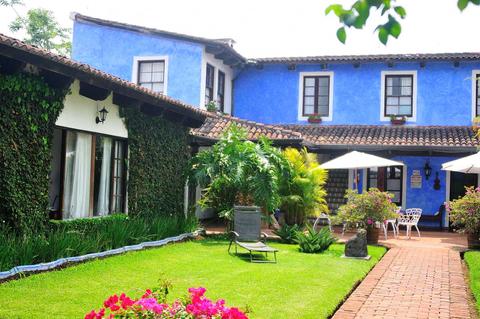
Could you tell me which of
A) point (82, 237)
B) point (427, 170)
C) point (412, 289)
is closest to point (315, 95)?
point (427, 170)

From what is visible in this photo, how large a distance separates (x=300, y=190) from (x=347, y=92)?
6.54m

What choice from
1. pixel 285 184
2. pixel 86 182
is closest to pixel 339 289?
pixel 86 182

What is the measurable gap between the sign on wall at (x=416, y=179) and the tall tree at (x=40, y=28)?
2525 cm

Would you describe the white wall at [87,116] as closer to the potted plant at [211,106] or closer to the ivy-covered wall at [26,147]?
the ivy-covered wall at [26,147]

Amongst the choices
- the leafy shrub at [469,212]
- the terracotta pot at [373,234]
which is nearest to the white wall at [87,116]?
the terracotta pot at [373,234]

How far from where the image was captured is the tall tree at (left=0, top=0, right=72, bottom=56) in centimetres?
3484

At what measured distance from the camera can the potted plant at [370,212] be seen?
43.4ft

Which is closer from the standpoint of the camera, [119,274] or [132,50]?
[119,274]

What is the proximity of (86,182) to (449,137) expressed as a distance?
12050mm

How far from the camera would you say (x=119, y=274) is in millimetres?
8000

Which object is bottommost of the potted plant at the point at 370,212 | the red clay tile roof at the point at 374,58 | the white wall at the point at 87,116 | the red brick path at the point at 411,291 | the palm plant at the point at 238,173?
the red brick path at the point at 411,291

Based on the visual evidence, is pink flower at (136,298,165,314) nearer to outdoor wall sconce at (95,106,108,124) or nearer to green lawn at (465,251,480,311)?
green lawn at (465,251,480,311)

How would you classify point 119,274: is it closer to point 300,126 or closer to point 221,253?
point 221,253

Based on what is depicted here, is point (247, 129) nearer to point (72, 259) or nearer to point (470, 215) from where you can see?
point (470, 215)
